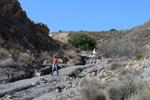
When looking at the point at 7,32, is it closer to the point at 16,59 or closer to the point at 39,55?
the point at 39,55

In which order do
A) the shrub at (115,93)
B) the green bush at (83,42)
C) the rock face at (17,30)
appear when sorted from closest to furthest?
the shrub at (115,93) < the rock face at (17,30) < the green bush at (83,42)

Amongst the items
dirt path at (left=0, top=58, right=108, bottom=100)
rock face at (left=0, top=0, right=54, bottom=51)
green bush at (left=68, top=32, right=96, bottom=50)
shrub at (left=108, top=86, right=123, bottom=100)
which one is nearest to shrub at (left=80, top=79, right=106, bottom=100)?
shrub at (left=108, top=86, right=123, bottom=100)

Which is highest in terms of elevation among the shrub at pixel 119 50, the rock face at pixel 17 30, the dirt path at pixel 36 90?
→ the rock face at pixel 17 30

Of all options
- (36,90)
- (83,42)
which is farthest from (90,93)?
(83,42)

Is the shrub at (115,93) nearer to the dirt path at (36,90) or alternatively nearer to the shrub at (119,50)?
the dirt path at (36,90)

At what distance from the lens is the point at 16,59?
1571 centimetres

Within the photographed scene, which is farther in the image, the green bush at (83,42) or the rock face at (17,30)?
the green bush at (83,42)

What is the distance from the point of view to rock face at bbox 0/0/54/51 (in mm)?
19006

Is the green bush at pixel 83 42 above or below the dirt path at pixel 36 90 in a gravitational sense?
above

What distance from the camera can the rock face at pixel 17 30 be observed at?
62.4 ft


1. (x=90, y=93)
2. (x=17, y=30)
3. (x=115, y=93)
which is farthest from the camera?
(x=17, y=30)

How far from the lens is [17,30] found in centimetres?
2116

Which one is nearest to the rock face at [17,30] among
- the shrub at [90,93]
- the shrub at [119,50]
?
the shrub at [119,50]

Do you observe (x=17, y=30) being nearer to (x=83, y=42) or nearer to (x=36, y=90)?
(x=36, y=90)
